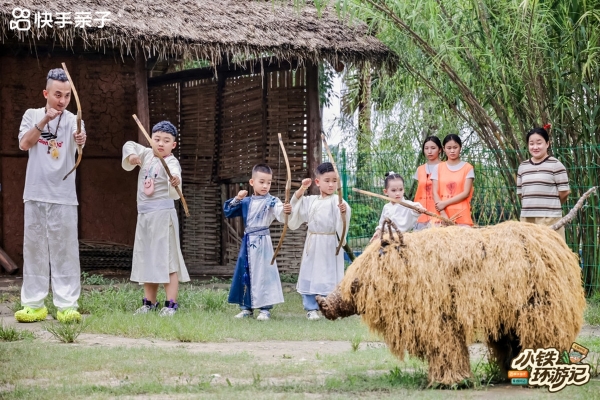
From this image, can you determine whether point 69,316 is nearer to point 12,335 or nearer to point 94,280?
point 12,335

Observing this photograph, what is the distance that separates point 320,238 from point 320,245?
0.07 metres

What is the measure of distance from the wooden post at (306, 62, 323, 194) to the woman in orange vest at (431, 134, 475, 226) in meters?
2.87

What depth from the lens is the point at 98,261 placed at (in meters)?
11.8

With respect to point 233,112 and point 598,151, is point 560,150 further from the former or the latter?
point 233,112

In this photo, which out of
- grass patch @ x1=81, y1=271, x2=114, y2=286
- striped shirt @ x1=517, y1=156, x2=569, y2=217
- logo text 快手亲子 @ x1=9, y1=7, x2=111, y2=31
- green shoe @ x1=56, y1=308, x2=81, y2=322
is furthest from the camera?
grass patch @ x1=81, y1=271, x2=114, y2=286

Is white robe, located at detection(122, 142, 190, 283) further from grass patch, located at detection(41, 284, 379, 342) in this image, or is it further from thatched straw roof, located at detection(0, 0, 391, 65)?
thatched straw roof, located at detection(0, 0, 391, 65)

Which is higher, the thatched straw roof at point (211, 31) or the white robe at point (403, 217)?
the thatched straw roof at point (211, 31)

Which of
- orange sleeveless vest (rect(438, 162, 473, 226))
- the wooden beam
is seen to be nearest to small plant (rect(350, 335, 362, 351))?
orange sleeveless vest (rect(438, 162, 473, 226))

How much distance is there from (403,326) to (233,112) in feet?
26.4

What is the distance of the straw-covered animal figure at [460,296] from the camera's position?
14.8 feet

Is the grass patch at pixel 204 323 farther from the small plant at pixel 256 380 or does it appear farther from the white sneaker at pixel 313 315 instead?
the small plant at pixel 256 380

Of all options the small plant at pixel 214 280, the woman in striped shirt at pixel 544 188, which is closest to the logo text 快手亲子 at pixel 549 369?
the woman in striped shirt at pixel 544 188

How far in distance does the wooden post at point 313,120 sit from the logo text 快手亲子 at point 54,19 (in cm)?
278

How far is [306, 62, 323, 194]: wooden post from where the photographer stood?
36.8 ft
